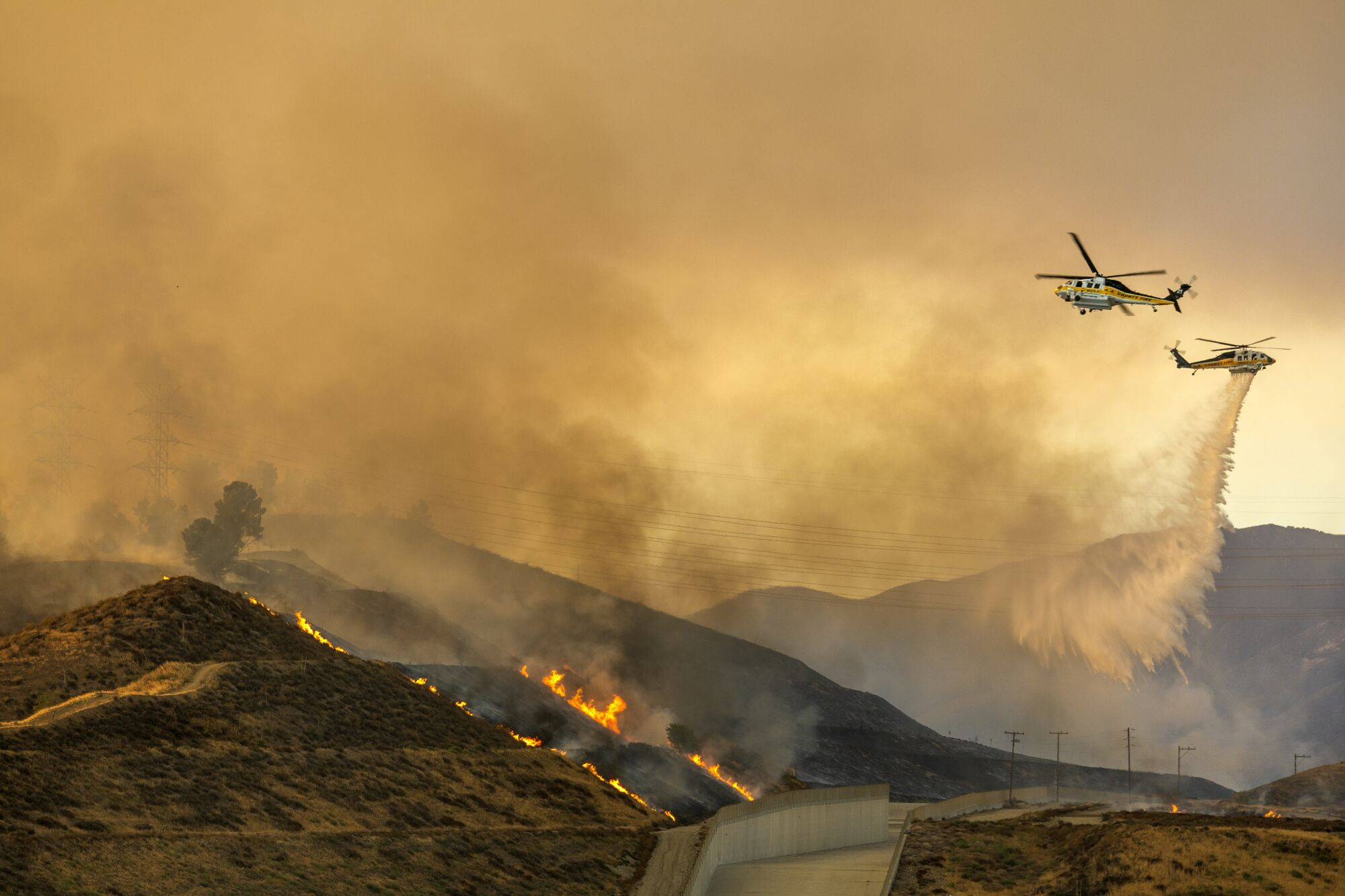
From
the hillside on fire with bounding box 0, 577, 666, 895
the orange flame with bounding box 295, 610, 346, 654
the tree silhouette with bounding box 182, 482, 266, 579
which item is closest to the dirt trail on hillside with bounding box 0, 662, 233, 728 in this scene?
the hillside on fire with bounding box 0, 577, 666, 895

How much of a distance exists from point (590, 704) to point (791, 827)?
9299 cm

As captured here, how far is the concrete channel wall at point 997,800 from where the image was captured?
366 feet

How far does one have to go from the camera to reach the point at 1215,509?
149625 millimetres

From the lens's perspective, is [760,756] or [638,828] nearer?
[638,828]

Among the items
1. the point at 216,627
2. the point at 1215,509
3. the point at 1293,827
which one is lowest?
the point at 1293,827

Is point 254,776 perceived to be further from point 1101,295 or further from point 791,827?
point 1101,295

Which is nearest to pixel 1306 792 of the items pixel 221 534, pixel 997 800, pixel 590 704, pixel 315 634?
pixel 997 800

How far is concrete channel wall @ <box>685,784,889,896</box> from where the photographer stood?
8581 cm

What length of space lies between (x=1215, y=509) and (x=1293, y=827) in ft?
220

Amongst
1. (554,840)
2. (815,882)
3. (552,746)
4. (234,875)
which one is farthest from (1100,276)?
(234,875)

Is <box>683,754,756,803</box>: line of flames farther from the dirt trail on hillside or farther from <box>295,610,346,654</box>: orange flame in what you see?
the dirt trail on hillside

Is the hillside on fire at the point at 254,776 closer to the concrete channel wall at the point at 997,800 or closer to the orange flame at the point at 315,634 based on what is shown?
the orange flame at the point at 315,634

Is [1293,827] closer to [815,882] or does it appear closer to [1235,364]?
[815,882]

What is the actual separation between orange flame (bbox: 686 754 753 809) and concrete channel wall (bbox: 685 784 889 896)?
158 feet
